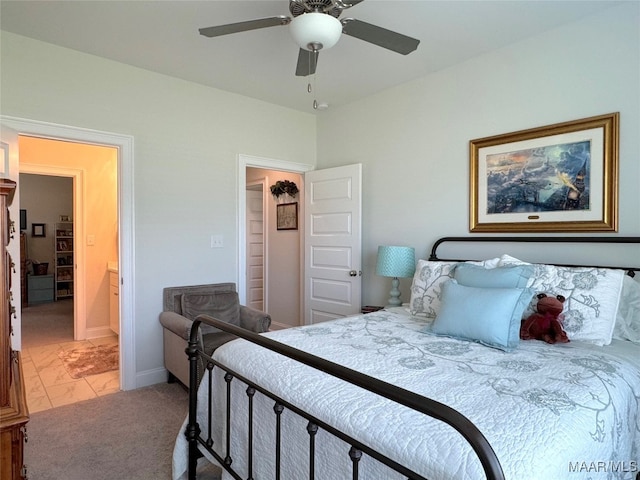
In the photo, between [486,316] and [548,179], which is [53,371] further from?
[548,179]

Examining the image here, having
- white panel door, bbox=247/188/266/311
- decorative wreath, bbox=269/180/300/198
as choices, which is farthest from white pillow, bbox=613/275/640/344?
white panel door, bbox=247/188/266/311

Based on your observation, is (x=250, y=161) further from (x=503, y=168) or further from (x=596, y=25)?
(x=596, y=25)

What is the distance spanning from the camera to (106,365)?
381cm

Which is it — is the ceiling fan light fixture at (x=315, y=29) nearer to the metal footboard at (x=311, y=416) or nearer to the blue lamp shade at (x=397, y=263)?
the metal footboard at (x=311, y=416)

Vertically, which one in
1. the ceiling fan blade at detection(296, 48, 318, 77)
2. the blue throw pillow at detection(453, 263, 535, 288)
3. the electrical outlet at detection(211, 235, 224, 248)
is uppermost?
the ceiling fan blade at detection(296, 48, 318, 77)

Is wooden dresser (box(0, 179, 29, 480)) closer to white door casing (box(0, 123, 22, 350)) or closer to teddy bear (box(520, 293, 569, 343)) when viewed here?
white door casing (box(0, 123, 22, 350))

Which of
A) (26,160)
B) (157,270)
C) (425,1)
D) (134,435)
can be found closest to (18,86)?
(157,270)

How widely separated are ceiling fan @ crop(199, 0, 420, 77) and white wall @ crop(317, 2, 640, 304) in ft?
4.07

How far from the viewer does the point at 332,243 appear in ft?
13.0

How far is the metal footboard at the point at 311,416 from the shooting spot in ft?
2.52

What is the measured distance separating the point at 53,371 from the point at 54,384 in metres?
0.40

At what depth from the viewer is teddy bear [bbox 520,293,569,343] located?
75.2 inches

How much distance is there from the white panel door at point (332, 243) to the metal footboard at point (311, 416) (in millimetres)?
2092

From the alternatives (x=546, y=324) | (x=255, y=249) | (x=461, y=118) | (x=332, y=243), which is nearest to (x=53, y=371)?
(x=255, y=249)
